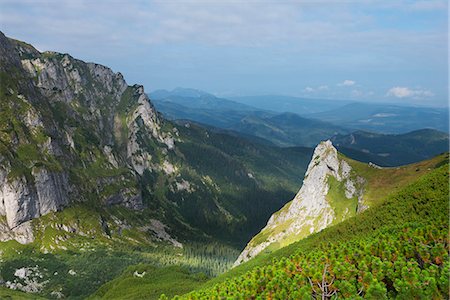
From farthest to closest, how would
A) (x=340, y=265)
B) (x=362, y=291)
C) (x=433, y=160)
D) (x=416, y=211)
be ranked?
(x=433, y=160) < (x=416, y=211) < (x=340, y=265) < (x=362, y=291)

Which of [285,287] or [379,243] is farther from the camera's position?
[379,243]

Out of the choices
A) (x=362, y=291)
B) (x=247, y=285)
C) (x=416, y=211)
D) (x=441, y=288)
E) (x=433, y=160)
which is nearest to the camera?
(x=441, y=288)

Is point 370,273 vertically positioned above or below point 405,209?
above

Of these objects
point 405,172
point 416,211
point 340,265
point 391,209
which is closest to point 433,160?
point 405,172

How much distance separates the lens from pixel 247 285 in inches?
1911

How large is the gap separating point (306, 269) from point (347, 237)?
242ft

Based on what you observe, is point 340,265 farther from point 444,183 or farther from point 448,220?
point 444,183

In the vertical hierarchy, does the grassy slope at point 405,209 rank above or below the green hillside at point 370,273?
below

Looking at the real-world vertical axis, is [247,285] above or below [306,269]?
below

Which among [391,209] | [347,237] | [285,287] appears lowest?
[347,237]

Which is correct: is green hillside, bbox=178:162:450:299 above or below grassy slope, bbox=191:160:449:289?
above

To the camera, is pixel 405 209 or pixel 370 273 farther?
pixel 405 209

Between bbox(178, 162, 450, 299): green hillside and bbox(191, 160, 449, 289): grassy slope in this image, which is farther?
bbox(191, 160, 449, 289): grassy slope

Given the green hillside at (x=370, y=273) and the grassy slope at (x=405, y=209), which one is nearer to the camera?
the green hillside at (x=370, y=273)
